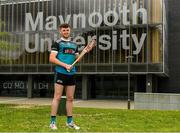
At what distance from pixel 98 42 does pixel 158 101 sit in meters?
17.0

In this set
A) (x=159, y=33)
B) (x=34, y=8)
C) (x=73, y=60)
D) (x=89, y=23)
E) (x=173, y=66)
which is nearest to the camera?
(x=73, y=60)

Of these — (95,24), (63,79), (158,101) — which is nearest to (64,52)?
(63,79)

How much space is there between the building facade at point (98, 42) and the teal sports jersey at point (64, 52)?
99.3 ft

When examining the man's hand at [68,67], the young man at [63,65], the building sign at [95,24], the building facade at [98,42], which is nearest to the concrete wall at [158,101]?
the building facade at [98,42]

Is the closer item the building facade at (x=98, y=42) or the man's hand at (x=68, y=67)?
the man's hand at (x=68, y=67)

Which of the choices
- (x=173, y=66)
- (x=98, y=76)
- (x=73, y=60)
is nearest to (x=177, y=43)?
(x=173, y=66)

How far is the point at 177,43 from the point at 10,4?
862 inches

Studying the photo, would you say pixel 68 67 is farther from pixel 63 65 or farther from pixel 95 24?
pixel 95 24

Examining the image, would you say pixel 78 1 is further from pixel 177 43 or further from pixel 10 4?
pixel 177 43

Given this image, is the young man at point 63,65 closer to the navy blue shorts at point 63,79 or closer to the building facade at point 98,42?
the navy blue shorts at point 63,79

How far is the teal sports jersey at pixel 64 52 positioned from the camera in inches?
324

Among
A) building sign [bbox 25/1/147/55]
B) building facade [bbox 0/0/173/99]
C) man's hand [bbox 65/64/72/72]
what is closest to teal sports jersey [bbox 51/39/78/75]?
man's hand [bbox 65/64/72/72]

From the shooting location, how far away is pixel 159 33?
135ft

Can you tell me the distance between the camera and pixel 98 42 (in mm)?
43375
